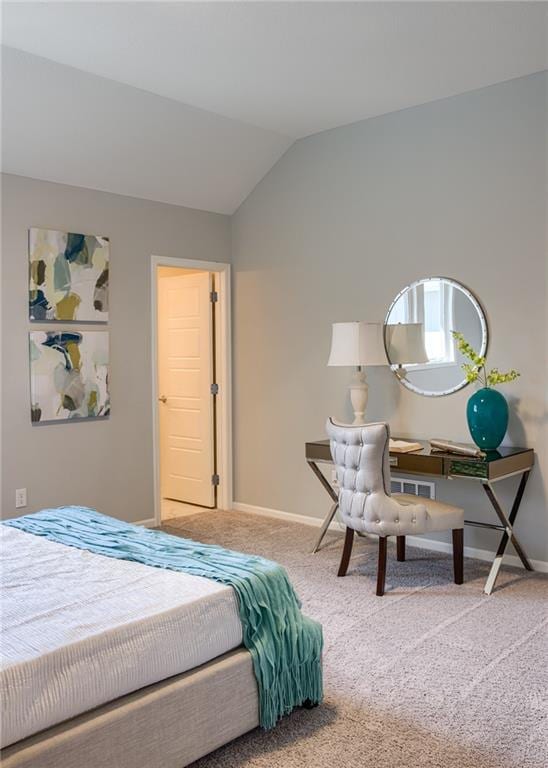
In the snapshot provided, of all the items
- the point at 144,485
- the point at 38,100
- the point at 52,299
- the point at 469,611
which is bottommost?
the point at 469,611

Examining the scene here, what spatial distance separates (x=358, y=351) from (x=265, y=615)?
2429mm

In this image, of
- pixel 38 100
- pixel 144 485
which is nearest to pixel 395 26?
pixel 38 100

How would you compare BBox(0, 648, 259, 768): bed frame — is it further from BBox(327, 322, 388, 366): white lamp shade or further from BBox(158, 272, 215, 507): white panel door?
BBox(158, 272, 215, 507): white panel door

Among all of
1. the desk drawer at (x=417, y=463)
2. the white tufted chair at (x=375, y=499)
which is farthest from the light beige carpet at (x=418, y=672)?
the desk drawer at (x=417, y=463)

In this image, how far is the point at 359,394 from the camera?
4.79 meters

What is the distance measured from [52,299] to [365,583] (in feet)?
8.82

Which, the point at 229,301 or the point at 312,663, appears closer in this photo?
the point at 312,663

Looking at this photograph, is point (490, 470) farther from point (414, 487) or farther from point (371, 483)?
point (414, 487)

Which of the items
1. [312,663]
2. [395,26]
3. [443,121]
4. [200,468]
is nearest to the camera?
[312,663]

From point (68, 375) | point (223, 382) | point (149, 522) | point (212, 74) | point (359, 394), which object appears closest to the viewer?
point (212, 74)

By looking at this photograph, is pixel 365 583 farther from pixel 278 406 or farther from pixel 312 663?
pixel 278 406

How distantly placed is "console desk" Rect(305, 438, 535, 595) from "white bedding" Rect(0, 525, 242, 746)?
6.31ft

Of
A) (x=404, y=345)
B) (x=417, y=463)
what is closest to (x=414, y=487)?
(x=417, y=463)

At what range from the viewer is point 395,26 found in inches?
139
